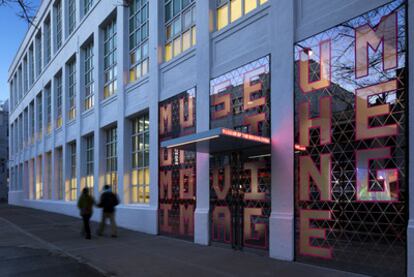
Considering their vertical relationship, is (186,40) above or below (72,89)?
below

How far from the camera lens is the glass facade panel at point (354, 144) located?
6.79 metres

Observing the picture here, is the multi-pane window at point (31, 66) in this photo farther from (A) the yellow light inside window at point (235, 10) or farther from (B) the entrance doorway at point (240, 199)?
(B) the entrance doorway at point (240, 199)

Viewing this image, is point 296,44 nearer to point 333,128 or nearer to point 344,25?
point 344,25

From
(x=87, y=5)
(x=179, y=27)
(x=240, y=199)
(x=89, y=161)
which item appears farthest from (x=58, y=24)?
(x=240, y=199)

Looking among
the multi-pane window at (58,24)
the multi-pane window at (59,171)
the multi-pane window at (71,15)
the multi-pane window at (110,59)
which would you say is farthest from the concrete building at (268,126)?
the multi-pane window at (58,24)

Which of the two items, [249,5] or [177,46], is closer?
[249,5]

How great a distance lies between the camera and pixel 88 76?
71.1 feet

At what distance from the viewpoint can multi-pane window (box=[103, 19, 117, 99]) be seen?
18.2 m

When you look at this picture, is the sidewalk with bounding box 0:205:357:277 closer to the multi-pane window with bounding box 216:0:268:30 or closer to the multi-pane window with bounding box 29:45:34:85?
the multi-pane window with bounding box 216:0:268:30

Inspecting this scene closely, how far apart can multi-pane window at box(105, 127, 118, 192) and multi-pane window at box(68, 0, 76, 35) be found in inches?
343

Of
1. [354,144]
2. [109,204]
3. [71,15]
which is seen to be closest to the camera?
[354,144]

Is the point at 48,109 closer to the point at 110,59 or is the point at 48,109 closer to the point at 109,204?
the point at 110,59

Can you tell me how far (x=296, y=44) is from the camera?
8.74 meters

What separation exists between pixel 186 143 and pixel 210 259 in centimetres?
250
